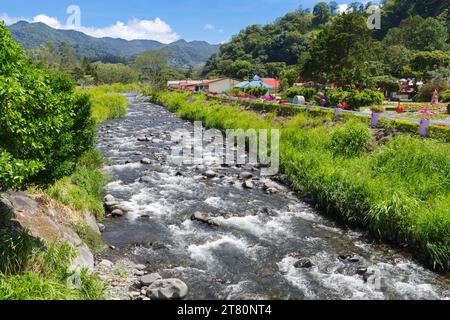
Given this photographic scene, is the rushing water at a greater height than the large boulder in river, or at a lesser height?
lesser

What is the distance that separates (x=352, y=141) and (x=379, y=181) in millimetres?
5497

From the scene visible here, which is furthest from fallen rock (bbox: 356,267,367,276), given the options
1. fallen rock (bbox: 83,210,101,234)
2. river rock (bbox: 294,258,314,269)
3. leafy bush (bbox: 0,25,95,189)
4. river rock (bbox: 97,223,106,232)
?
leafy bush (bbox: 0,25,95,189)

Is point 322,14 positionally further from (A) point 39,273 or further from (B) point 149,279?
(A) point 39,273

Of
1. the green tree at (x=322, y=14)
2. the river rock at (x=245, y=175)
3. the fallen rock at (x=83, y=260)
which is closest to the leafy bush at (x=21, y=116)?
the fallen rock at (x=83, y=260)

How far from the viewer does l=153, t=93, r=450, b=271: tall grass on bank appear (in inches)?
452

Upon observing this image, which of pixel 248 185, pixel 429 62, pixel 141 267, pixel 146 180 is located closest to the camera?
pixel 141 267

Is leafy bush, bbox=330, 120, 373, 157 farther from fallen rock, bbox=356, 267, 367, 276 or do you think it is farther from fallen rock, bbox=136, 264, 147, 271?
fallen rock, bbox=136, 264, 147, 271

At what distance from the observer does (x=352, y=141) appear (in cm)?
1977

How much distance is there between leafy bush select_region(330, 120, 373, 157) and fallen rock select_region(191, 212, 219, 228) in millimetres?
8658

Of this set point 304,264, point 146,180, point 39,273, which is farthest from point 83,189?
point 304,264

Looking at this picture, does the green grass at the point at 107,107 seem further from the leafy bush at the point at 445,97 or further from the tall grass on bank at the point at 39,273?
the leafy bush at the point at 445,97

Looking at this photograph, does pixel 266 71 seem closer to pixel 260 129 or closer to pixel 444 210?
pixel 260 129
